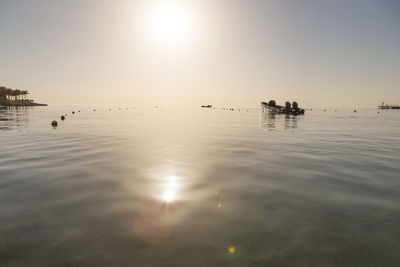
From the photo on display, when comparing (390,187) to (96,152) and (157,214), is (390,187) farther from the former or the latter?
(96,152)

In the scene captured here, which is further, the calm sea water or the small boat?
the small boat

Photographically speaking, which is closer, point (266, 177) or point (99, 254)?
point (99, 254)

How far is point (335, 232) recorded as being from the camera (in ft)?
15.2

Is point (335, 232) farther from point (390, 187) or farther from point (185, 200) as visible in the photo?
point (390, 187)

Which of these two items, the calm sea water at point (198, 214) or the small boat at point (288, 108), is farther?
the small boat at point (288, 108)

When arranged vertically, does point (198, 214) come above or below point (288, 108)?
below

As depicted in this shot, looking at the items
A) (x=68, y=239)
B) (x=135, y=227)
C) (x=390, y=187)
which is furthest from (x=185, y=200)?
(x=390, y=187)

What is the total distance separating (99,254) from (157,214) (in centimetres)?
166

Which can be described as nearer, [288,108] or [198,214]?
[198,214]

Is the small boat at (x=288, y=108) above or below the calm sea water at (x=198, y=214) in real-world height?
above

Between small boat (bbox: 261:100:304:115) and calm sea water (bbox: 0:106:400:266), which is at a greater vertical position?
small boat (bbox: 261:100:304:115)

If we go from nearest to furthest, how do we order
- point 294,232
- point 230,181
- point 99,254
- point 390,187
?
point 99,254, point 294,232, point 390,187, point 230,181

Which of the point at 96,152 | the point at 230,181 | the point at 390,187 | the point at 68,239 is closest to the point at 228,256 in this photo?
the point at 68,239

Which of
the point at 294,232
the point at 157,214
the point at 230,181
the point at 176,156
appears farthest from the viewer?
the point at 176,156
